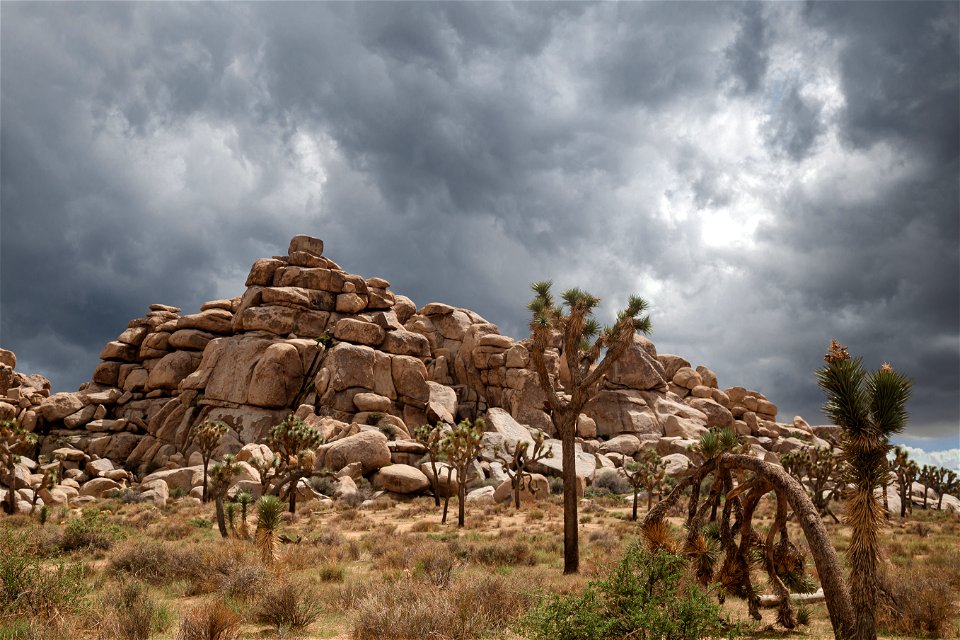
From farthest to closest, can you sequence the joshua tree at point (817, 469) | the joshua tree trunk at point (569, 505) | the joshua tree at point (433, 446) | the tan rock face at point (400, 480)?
the tan rock face at point (400, 480) < the joshua tree at point (433, 446) < the joshua tree at point (817, 469) < the joshua tree trunk at point (569, 505)

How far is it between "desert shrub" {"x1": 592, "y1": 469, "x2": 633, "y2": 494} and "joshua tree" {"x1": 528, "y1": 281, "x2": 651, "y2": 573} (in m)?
29.9

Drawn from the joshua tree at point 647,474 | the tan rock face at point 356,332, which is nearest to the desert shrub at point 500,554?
the joshua tree at point 647,474

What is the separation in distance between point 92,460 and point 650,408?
55585 millimetres

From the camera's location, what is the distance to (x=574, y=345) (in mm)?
18969

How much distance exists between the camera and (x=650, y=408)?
218 feet

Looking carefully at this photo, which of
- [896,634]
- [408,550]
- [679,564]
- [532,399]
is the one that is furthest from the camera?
[532,399]

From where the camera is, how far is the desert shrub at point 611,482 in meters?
47.2

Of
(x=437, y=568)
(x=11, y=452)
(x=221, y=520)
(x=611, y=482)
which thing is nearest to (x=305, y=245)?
(x=11, y=452)

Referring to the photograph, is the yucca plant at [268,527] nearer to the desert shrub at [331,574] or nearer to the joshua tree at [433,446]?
the desert shrub at [331,574]

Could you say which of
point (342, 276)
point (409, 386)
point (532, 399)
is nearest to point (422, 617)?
point (409, 386)

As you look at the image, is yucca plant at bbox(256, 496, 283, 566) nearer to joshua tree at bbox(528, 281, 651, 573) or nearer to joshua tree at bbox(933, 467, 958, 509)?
joshua tree at bbox(528, 281, 651, 573)

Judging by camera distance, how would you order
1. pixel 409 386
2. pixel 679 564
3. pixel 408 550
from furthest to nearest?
Result: pixel 409 386 < pixel 408 550 < pixel 679 564

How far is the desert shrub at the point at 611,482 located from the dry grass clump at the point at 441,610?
3862 centimetres

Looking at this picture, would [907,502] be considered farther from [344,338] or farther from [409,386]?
[344,338]
